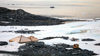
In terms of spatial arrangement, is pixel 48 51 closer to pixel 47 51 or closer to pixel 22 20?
pixel 47 51

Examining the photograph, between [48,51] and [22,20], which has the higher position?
[48,51]

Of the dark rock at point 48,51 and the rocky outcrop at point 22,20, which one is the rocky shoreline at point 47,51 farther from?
the rocky outcrop at point 22,20

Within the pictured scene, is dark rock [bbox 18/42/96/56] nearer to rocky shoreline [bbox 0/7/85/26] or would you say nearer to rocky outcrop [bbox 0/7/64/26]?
rocky shoreline [bbox 0/7/85/26]

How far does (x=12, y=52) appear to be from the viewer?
72.3 ft

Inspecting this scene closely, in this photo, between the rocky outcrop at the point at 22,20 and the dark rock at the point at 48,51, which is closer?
the dark rock at the point at 48,51

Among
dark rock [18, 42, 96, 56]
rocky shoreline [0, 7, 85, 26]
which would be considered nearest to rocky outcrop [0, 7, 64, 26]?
rocky shoreline [0, 7, 85, 26]

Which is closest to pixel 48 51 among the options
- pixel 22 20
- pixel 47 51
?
pixel 47 51

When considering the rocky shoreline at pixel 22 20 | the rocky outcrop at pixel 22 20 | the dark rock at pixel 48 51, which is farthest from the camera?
the rocky outcrop at pixel 22 20

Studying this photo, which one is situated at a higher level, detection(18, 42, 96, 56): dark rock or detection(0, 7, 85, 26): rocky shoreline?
detection(18, 42, 96, 56): dark rock

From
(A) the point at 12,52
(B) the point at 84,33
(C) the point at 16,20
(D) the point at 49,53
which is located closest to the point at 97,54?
(D) the point at 49,53

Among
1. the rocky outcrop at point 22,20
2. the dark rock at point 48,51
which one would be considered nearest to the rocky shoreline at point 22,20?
the rocky outcrop at point 22,20

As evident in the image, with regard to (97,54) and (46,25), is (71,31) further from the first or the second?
(97,54)

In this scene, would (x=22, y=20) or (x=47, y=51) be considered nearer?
(x=47, y=51)

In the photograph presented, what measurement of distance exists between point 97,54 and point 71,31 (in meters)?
13.6
